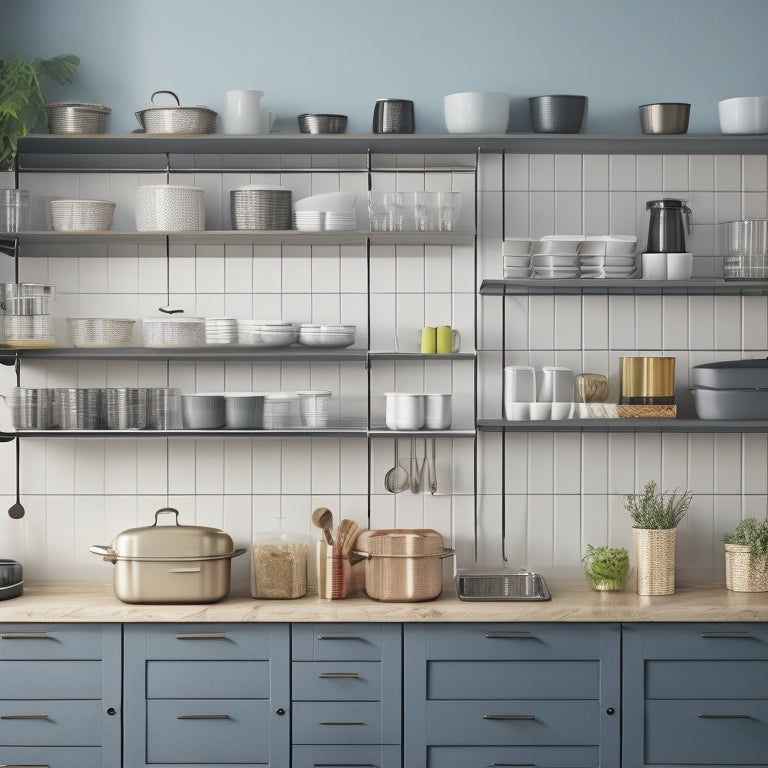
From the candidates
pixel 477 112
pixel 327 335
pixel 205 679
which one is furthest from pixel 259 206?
pixel 205 679

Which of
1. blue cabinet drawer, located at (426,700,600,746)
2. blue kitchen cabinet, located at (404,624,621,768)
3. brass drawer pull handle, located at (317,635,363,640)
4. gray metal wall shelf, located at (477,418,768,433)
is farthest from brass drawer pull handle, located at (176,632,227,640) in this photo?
gray metal wall shelf, located at (477,418,768,433)

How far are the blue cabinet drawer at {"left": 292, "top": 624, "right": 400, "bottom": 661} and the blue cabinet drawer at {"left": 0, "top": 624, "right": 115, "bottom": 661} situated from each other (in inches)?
22.8

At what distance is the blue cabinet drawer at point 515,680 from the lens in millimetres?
2957

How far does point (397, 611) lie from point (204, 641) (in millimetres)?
614

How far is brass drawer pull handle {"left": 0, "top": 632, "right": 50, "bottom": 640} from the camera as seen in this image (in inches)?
117

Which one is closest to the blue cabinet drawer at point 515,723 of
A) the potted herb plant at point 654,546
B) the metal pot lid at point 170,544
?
the potted herb plant at point 654,546

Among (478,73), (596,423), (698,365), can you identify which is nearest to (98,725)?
(596,423)

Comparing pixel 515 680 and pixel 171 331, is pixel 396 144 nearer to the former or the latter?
pixel 171 331

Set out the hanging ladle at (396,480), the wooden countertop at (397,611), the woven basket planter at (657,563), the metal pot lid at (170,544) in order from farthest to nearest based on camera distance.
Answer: the hanging ladle at (396,480)
the woven basket planter at (657,563)
the metal pot lid at (170,544)
the wooden countertop at (397,611)

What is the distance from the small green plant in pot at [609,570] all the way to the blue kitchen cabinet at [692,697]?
27cm

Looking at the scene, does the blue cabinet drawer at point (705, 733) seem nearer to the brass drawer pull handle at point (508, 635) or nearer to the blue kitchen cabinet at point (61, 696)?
the brass drawer pull handle at point (508, 635)

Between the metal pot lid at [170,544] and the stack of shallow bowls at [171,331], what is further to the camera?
the stack of shallow bowls at [171,331]

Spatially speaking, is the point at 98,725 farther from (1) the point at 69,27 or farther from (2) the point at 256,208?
(1) the point at 69,27

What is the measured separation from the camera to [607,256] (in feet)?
10.6
